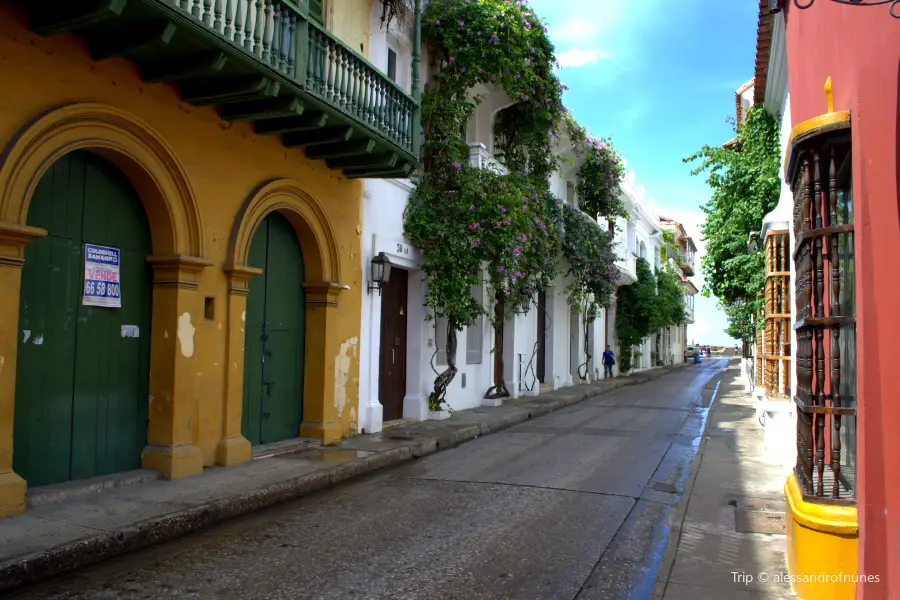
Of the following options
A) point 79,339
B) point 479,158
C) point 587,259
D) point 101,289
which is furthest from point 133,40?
point 587,259

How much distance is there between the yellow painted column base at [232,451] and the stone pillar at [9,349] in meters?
2.55

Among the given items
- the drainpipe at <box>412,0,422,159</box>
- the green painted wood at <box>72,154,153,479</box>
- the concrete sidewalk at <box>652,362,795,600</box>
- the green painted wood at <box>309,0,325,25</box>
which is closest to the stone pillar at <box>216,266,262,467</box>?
the green painted wood at <box>72,154,153,479</box>

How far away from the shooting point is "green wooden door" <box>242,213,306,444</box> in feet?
30.6

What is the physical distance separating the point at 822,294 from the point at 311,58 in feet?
21.3

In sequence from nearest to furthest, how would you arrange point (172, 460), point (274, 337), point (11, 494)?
point (11, 494)
point (172, 460)
point (274, 337)

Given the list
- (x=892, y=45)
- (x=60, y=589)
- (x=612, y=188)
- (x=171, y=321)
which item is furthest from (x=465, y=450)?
(x=612, y=188)

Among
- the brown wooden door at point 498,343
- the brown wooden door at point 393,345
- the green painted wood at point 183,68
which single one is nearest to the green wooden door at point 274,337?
the brown wooden door at point 393,345

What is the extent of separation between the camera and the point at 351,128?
9125 mm

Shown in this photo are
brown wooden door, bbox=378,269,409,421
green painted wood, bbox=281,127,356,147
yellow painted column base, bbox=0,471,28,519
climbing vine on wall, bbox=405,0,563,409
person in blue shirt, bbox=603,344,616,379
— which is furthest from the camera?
person in blue shirt, bbox=603,344,616,379

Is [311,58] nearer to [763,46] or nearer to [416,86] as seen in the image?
[416,86]

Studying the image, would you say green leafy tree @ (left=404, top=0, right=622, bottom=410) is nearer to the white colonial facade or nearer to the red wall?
the white colonial facade

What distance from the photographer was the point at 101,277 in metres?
7.16

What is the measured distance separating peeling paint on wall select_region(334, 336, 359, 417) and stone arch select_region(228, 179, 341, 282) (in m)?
1.14

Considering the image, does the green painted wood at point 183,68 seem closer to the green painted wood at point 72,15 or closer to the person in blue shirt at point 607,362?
the green painted wood at point 72,15
